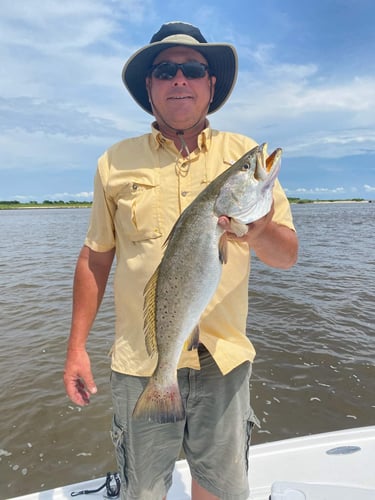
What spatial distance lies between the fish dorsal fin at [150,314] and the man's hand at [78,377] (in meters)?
0.64

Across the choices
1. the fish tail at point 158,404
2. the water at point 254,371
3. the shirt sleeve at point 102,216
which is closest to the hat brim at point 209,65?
the shirt sleeve at point 102,216

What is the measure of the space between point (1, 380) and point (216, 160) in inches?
243

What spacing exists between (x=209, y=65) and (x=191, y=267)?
1686 mm

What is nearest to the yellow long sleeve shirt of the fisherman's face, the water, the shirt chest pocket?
the shirt chest pocket

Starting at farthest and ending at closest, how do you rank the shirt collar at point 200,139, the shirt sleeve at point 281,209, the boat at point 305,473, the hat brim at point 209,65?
Result: the boat at point 305,473, the hat brim at point 209,65, the shirt collar at point 200,139, the shirt sleeve at point 281,209

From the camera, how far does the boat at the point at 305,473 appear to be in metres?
2.79

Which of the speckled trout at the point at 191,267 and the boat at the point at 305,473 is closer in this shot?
the speckled trout at the point at 191,267

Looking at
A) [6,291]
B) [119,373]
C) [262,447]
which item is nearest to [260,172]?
[119,373]

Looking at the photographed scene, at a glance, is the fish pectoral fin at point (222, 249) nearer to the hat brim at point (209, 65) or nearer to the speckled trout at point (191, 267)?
the speckled trout at point (191, 267)

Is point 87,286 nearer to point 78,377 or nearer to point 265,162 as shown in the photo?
point 78,377

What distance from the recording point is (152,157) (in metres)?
2.55

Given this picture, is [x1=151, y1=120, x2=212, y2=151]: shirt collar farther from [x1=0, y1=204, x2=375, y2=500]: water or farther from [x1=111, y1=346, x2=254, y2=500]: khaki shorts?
[x1=0, y1=204, x2=375, y2=500]: water

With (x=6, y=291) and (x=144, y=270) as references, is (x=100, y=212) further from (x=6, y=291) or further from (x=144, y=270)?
(x=6, y=291)

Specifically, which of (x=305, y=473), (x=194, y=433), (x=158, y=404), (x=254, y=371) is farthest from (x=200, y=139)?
(x=254, y=371)
